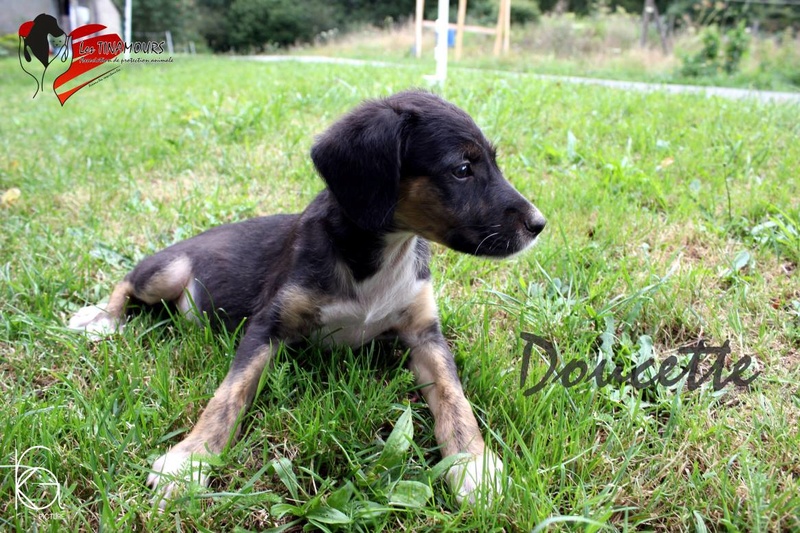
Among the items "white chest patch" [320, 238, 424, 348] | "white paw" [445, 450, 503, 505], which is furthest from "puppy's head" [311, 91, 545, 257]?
"white paw" [445, 450, 503, 505]

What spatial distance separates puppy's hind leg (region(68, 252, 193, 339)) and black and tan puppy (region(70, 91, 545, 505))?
0.46 ft

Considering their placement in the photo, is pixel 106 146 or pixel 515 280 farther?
pixel 106 146

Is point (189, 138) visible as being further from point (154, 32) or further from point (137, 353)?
point (154, 32)

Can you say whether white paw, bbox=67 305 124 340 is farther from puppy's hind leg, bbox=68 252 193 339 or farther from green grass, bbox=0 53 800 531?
green grass, bbox=0 53 800 531

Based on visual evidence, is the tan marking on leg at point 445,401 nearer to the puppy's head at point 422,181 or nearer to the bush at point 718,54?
the puppy's head at point 422,181

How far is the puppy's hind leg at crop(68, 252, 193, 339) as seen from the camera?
10.6ft

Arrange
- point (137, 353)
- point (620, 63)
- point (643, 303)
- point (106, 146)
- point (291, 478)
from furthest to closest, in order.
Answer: point (620, 63) → point (106, 146) → point (643, 303) → point (137, 353) → point (291, 478)

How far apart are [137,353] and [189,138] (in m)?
4.38

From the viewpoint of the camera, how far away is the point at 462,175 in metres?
2.59

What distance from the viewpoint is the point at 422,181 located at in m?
2.57

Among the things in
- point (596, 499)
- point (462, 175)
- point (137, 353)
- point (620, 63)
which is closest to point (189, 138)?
point (137, 353)

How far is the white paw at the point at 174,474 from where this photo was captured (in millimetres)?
1941

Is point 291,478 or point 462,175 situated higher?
point 462,175

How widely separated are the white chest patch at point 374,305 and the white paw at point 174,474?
866mm
